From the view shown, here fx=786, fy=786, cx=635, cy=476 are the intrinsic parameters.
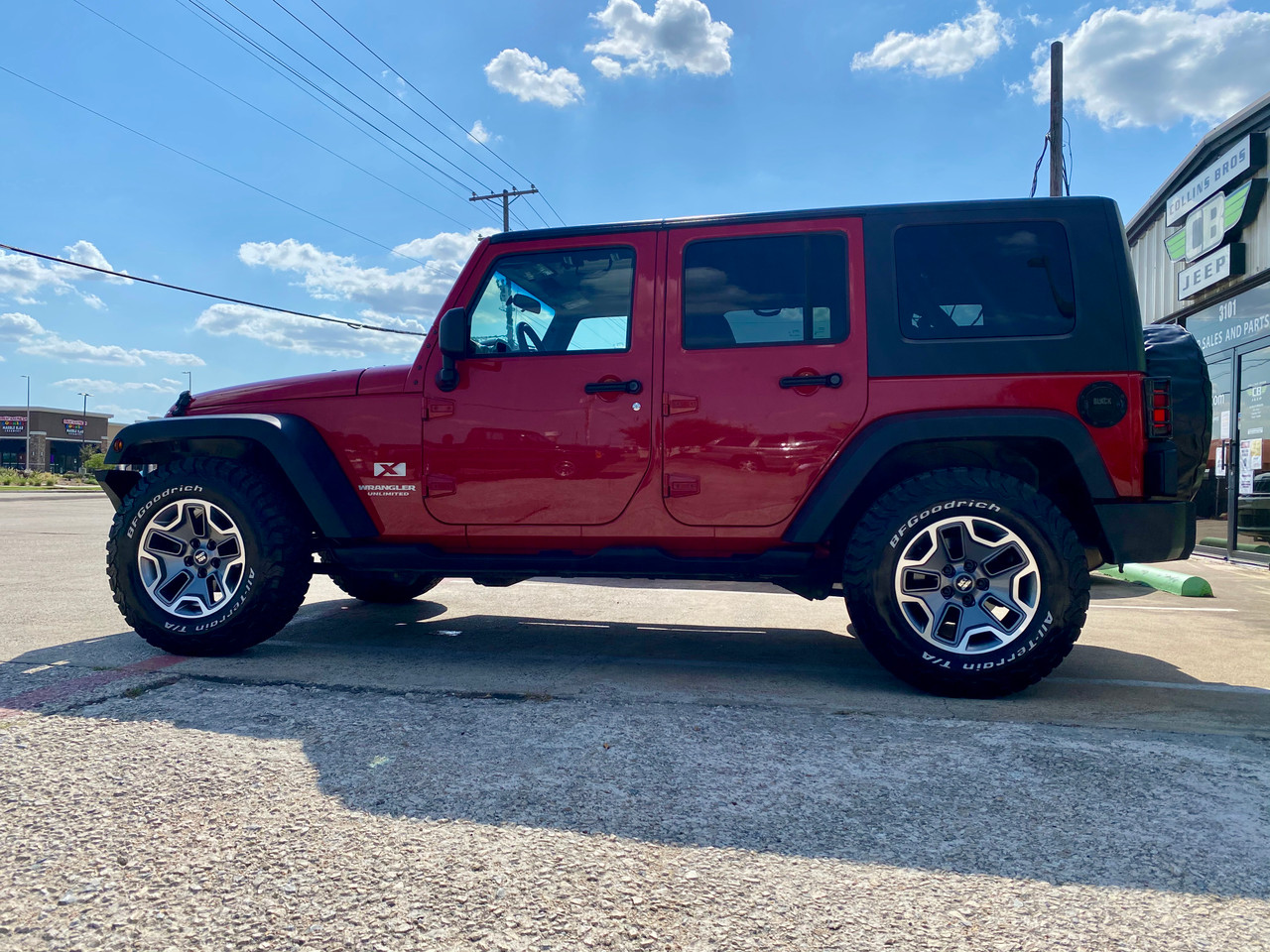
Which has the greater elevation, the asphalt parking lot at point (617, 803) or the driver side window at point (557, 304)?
the driver side window at point (557, 304)

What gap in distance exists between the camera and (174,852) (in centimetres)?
→ 179

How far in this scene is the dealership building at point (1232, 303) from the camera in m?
9.59

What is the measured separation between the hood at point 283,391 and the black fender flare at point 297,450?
0.44ft

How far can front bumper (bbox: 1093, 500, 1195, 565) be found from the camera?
3.20 meters

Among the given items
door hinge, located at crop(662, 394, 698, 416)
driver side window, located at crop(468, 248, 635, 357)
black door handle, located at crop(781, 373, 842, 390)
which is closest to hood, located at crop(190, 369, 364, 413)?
driver side window, located at crop(468, 248, 635, 357)

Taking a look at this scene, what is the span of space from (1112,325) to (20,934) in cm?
393

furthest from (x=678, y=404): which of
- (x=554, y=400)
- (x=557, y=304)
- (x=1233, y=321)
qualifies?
(x=1233, y=321)

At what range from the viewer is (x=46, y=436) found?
84812 millimetres

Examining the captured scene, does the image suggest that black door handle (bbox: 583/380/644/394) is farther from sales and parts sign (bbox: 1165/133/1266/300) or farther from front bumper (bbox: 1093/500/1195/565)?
sales and parts sign (bbox: 1165/133/1266/300)

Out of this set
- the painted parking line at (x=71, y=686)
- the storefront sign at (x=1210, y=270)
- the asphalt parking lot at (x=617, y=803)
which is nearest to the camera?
the asphalt parking lot at (x=617, y=803)

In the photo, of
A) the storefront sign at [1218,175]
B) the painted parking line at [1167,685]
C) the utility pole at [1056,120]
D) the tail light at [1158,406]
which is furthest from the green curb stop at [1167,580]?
the utility pole at [1056,120]

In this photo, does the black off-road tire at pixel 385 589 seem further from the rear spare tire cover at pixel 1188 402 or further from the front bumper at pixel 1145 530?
the rear spare tire cover at pixel 1188 402

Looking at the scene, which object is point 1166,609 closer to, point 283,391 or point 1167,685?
point 1167,685

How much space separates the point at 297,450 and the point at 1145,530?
12.4ft
